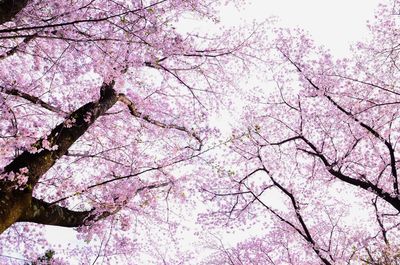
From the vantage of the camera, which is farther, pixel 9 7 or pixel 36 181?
pixel 36 181

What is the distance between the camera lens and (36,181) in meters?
4.88

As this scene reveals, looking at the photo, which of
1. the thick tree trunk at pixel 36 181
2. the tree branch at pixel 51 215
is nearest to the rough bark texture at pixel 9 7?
the thick tree trunk at pixel 36 181

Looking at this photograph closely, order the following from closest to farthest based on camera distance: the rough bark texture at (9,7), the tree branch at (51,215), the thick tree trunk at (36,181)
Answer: the rough bark texture at (9,7)
the thick tree trunk at (36,181)
the tree branch at (51,215)

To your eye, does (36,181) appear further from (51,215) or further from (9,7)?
(9,7)

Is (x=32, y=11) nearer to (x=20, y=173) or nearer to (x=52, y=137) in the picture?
(x=52, y=137)

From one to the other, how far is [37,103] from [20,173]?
1634 millimetres

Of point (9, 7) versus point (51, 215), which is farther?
point (51, 215)

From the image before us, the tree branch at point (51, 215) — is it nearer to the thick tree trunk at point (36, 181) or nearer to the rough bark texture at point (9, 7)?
the thick tree trunk at point (36, 181)

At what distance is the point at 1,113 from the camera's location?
6211 mm

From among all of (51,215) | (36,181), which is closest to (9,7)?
(36,181)

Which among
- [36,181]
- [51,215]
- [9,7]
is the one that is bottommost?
[51,215]

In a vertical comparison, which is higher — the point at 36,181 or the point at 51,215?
the point at 36,181

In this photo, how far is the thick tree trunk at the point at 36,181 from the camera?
4.44 m

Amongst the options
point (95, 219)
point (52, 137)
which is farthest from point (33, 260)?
point (52, 137)
